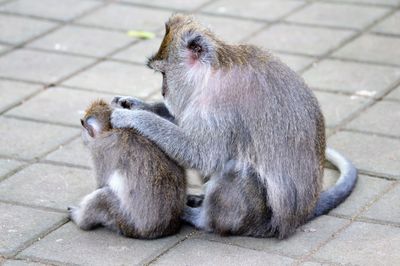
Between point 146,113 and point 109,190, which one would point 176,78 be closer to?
point 146,113

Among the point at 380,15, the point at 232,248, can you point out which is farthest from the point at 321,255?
Answer: the point at 380,15

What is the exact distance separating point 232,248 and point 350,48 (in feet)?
11.9

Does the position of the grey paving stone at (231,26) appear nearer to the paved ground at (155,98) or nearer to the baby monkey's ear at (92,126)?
the paved ground at (155,98)

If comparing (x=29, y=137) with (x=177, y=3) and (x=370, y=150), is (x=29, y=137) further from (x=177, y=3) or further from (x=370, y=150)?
(x=177, y=3)

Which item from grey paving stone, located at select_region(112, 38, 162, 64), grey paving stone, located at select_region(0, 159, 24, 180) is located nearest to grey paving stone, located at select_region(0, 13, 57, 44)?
grey paving stone, located at select_region(112, 38, 162, 64)

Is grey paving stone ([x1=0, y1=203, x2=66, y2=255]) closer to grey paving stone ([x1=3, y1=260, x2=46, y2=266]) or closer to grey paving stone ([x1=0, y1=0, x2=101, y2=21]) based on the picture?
grey paving stone ([x1=3, y1=260, x2=46, y2=266])

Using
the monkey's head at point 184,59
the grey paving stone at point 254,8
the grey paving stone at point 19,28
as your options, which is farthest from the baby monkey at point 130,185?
the grey paving stone at point 254,8

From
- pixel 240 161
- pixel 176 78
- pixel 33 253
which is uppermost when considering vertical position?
pixel 176 78

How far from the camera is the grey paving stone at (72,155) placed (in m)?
7.37

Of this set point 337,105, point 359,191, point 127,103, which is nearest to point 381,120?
point 337,105

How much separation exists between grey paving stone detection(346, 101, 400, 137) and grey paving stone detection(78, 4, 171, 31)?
2486 mm

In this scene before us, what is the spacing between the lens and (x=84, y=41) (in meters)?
9.56

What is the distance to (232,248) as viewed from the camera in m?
6.19

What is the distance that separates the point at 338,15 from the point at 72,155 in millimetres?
3619
